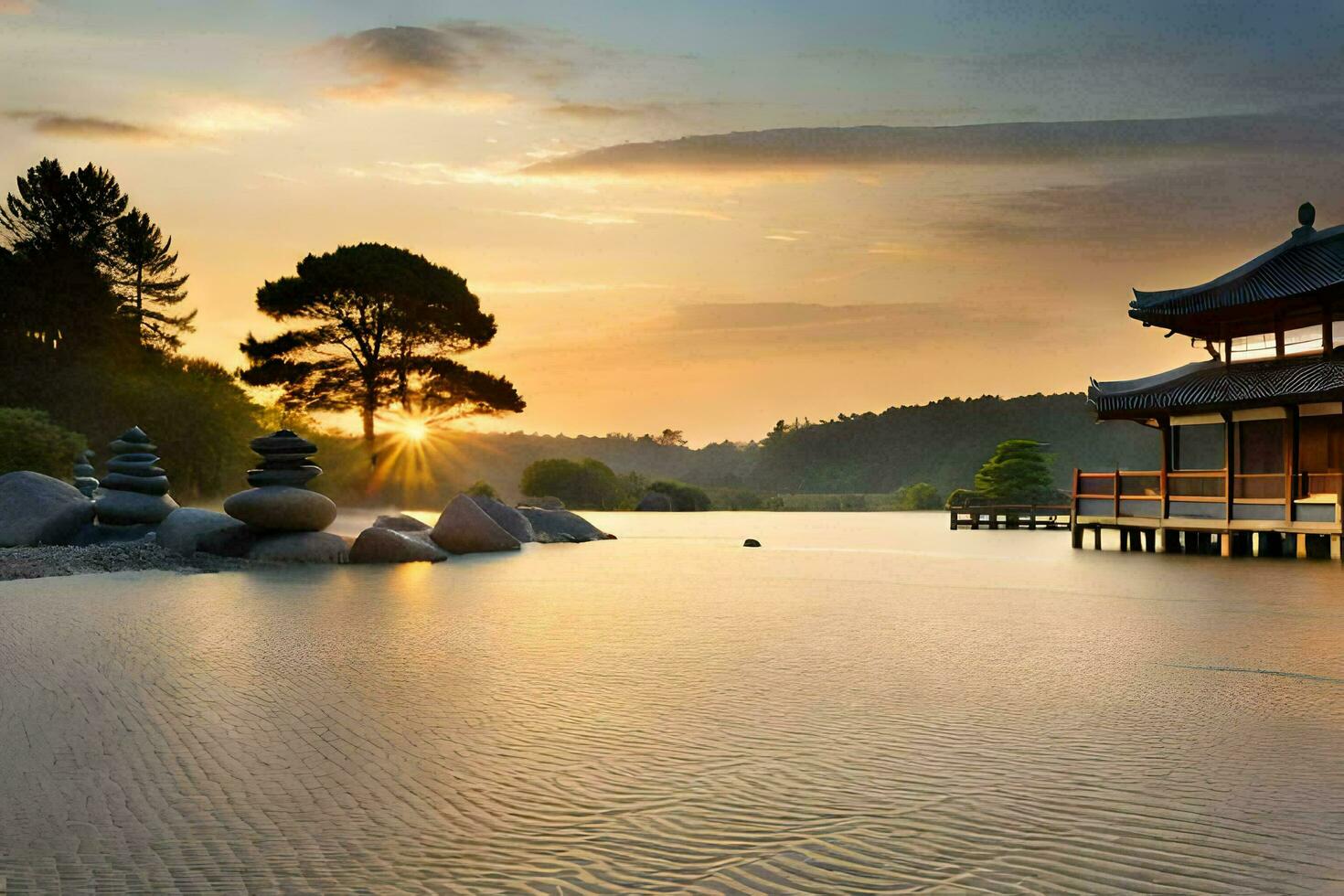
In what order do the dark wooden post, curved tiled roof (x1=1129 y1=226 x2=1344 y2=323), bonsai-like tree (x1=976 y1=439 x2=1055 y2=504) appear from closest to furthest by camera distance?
the dark wooden post
curved tiled roof (x1=1129 y1=226 x2=1344 y2=323)
bonsai-like tree (x1=976 y1=439 x2=1055 y2=504)

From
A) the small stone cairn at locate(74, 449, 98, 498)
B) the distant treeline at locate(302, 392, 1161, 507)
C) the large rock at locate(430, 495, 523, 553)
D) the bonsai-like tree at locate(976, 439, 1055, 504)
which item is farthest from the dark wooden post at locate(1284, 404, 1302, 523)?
the distant treeline at locate(302, 392, 1161, 507)

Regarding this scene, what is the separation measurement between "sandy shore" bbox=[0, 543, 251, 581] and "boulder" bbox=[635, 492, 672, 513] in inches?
1595

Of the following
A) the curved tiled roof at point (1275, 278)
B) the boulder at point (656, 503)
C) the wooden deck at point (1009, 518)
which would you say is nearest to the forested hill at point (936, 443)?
the boulder at point (656, 503)

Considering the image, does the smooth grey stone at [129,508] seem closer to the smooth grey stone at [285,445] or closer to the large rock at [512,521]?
the smooth grey stone at [285,445]

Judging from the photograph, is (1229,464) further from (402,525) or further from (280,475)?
(280,475)

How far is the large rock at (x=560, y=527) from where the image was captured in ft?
93.0

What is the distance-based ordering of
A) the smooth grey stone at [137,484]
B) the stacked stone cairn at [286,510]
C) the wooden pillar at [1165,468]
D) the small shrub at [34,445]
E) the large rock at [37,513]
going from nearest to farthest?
the stacked stone cairn at [286,510], the large rock at [37,513], the smooth grey stone at [137,484], the wooden pillar at [1165,468], the small shrub at [34,445]

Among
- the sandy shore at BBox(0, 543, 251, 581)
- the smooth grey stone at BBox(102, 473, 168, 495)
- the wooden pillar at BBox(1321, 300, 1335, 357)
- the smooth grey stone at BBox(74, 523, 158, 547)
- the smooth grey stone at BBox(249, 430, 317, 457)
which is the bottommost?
the sandy shore at BBox(0, 543, 251, 581)

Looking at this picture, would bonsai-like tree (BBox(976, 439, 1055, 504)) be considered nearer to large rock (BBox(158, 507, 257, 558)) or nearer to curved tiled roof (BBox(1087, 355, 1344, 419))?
curved tiled roof (BBox(1087, 355, 1344, 419))

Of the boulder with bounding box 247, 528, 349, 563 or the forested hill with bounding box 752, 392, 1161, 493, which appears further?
the forested hill with bounding box 752, 392, 1161, 493

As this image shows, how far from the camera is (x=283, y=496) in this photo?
18.9 m

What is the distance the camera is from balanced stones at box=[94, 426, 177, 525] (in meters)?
20.4

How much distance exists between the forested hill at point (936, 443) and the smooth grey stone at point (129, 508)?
301 feet

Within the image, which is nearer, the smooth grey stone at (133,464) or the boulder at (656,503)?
the smooth grey stone at (133,464)
